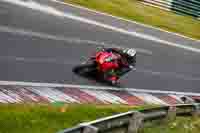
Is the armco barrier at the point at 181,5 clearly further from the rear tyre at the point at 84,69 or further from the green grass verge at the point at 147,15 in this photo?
the rear tyre at the point at 84,69

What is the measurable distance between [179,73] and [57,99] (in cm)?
1050

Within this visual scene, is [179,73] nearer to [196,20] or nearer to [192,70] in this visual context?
[192,70]

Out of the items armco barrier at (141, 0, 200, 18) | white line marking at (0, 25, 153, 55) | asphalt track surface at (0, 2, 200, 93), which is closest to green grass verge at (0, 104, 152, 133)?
asphalt track surface at (0, 2, 200, 93)

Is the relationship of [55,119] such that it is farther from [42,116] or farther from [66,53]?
[66,53]

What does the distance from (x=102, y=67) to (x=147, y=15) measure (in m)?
14.1

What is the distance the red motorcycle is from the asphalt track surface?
48cm

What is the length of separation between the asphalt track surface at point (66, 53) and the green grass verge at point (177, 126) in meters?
3.36

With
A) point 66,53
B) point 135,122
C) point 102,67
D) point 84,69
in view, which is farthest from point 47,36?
point 135,122

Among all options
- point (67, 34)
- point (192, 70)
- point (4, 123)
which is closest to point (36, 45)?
point (67, 34)

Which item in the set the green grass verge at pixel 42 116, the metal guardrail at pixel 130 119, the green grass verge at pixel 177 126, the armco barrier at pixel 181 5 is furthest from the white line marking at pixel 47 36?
the armco barrier at pixel 181 5

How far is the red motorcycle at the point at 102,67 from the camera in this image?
18.2 meters

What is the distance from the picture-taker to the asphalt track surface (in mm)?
17109

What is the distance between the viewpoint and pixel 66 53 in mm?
19938

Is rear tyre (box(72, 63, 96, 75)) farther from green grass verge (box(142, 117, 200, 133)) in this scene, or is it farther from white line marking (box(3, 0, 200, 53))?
white line marking (box(3, 0, 200, 53))
